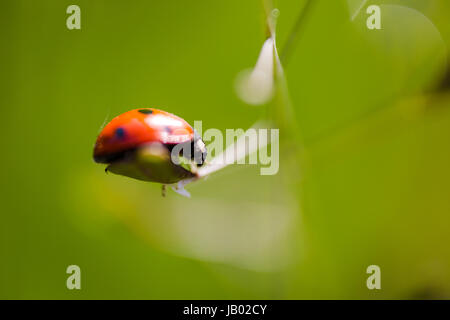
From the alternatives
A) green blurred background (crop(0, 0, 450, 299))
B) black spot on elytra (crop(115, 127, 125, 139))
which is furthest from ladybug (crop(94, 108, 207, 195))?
green blurred background (crop(0, 0, 450, 299))

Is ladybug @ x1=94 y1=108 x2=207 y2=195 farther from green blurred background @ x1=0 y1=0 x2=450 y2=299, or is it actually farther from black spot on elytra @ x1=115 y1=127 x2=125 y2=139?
green blurred background @ x1=0 y1=0 x2=450 y2=299

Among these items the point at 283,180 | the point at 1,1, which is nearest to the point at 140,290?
the point at 283,180

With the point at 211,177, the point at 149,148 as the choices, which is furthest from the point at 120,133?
the point at 211,177

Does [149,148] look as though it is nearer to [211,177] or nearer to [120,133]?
[120,133]

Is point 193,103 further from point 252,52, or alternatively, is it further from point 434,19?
point 434,19

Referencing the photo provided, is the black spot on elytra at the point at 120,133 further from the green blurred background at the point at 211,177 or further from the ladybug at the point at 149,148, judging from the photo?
the green blurred background at the point at 211,177

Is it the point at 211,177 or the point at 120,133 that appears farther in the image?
the point at 211,177
